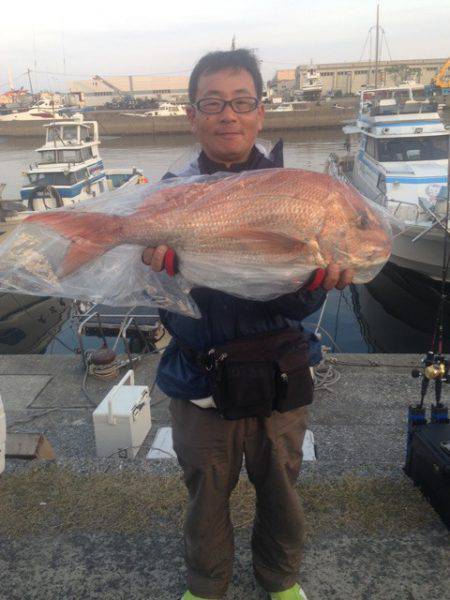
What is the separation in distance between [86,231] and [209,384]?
32.3 inches

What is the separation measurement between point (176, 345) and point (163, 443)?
2226mm

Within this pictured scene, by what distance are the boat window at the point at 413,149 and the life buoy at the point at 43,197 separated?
405 inches

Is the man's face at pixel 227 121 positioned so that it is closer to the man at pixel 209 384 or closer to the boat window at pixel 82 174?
the man at pixel 209 384

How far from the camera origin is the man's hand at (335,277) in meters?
1.90

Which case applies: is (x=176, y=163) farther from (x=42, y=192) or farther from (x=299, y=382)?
(x=42, y=192)

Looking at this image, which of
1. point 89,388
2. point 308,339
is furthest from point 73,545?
point 89,388

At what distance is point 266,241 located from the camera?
6.40ft

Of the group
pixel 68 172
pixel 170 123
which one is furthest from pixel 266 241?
pixel 170 123

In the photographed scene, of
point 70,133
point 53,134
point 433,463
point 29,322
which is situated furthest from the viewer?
point 70,133

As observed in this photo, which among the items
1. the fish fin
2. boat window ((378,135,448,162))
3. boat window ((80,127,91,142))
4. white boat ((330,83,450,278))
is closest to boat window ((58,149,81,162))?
boat window ((80,127,91,142))

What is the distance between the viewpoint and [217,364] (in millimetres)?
1915

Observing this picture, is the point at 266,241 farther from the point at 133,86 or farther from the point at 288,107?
the point at 133,86

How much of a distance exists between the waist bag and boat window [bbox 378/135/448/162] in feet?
37.8

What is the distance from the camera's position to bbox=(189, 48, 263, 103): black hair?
6.61 feet
